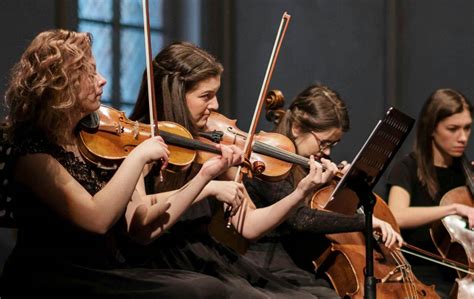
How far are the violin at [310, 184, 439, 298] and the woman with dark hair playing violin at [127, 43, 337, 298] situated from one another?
0.10m

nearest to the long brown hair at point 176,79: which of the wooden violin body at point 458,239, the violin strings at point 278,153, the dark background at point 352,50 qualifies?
the violin strings at point 278,153

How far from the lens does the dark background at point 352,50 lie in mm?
4641

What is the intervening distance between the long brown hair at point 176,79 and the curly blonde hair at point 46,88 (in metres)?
0.52

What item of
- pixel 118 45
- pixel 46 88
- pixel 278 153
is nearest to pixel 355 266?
pixel 278 153

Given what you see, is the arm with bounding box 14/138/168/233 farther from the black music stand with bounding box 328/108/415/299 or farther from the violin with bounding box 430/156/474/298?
the violin with bounding box 430/156/474/298

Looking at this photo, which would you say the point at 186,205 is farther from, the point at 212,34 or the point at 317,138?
the point at 212,34

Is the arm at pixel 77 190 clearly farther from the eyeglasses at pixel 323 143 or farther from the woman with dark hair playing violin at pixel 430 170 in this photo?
the woman with dark hair playing violin at pixel 430 170

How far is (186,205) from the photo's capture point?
8.47ft

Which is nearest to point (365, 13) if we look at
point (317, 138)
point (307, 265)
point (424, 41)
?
point (424, 41)

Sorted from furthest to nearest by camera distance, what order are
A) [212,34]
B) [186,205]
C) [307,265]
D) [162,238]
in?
1. [212,34]
2. [307,265]
3. [162,238]
4. [186,205]

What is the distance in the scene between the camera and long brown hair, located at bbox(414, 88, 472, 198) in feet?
12.7

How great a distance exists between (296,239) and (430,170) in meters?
0.82

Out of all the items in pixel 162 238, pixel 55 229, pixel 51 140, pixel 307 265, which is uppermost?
pixel 51 140

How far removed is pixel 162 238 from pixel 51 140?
0.58 m
